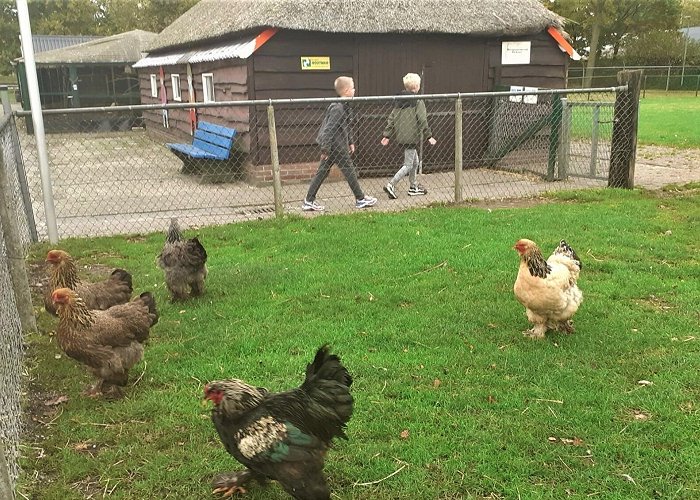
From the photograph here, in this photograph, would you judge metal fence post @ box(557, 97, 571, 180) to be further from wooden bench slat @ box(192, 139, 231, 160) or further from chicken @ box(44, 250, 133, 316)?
chicken @ box(44, 250, 133, 316)

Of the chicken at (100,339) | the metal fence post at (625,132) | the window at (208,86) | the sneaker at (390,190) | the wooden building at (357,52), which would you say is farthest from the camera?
the window at (208,86)

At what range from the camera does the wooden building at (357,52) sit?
37.4 ft

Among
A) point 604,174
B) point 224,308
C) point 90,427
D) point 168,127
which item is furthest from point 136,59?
point 90,427

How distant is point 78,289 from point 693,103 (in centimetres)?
3146

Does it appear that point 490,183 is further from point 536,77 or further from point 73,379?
point 73,379

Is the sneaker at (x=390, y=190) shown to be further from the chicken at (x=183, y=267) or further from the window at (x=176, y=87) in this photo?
the window at (x=176, y=87)

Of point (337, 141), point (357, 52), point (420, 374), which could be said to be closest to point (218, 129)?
point (357, 52)

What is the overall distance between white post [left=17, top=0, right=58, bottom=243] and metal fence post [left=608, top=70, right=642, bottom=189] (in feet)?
28.3

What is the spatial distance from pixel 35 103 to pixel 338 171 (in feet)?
20.9

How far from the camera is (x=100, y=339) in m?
3.99

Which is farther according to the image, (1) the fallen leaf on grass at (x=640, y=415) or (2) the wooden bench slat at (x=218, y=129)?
(2) the wooden bench slat at (x=218, y=129)

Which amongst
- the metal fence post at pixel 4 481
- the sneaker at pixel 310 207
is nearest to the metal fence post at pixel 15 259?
the metal fence post at pixel 4 481

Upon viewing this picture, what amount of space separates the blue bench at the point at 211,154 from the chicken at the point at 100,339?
25.7 ft

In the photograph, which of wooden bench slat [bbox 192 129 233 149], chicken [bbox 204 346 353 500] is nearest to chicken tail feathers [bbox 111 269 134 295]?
chicken [bbox 204 346 353 500]
